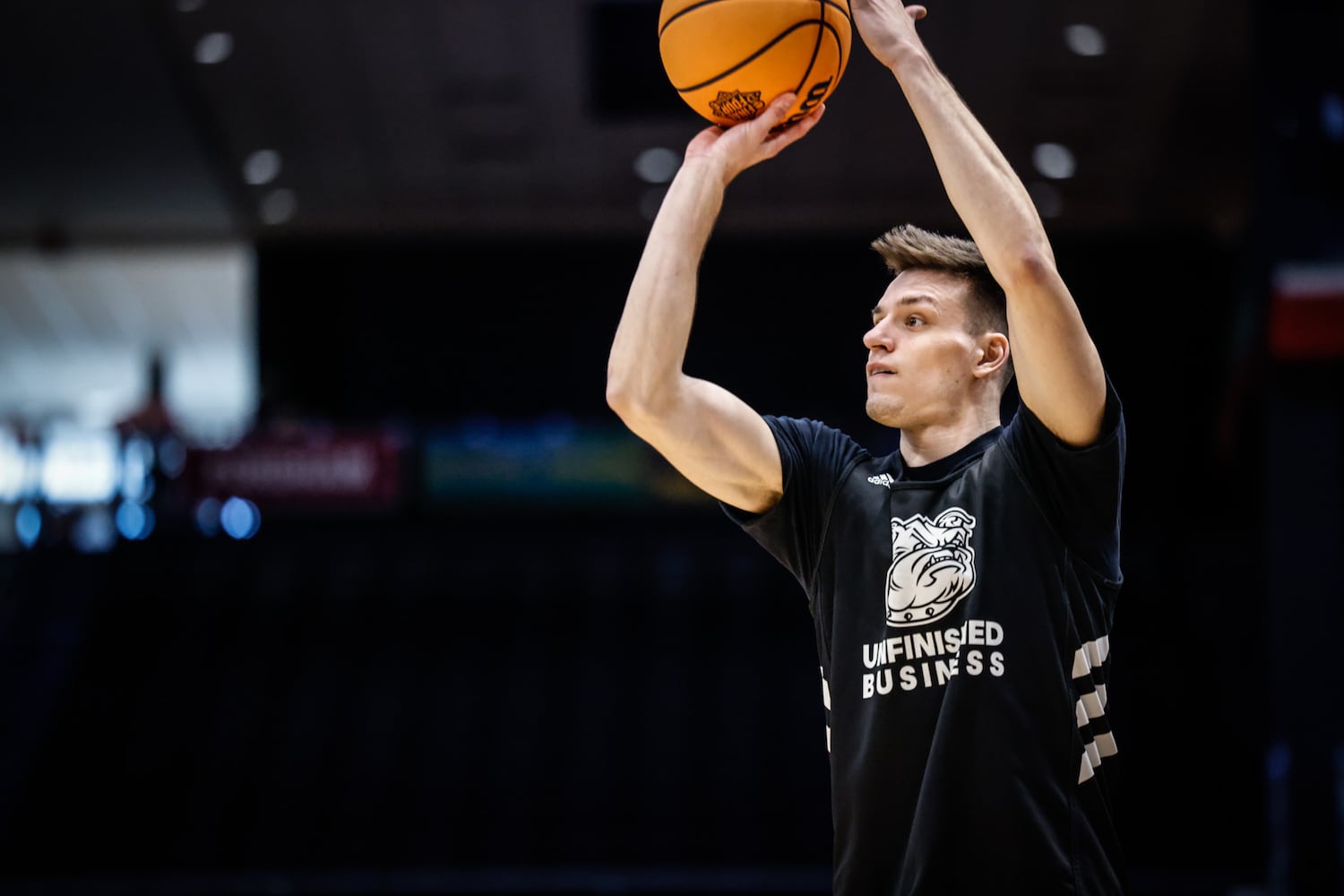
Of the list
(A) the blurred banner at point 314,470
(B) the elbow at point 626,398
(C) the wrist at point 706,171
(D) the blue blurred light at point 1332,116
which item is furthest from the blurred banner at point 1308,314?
(A) the blurred banner at point 314,470

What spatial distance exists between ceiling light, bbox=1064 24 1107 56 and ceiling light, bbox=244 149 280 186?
707 centimetres

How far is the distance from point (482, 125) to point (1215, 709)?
7.90 m

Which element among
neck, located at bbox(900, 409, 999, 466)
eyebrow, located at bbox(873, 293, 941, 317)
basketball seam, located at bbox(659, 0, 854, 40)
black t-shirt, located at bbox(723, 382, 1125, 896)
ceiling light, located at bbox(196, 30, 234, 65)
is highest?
ceiling light, located at bbox(196, 30, 234, 65)

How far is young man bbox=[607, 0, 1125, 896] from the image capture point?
2.12m

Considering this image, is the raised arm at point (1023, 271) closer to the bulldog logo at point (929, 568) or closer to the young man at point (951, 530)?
the young man at point (951, 530)

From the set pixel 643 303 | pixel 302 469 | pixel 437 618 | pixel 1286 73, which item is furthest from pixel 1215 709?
pixel 643 303

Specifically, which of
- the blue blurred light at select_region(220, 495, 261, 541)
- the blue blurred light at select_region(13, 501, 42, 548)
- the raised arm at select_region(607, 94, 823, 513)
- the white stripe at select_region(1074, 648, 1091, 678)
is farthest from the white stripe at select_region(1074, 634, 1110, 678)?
the blue blurred light at select_region(13, 501, 42, 548)

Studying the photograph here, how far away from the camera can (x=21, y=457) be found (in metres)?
11.7

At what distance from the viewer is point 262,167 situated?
1253 cm

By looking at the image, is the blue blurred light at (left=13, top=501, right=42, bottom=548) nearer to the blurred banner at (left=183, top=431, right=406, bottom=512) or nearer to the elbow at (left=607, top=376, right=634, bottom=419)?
the blurred banner at (left=183, top=431, right=406, bottom=512)

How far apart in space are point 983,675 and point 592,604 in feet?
30.6

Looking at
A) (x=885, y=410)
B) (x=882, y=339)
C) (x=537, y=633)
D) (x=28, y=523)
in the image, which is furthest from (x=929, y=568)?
→ (x=28, y=523)

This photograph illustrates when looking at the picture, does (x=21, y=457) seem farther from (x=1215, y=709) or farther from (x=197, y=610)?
(x=1215, y=709)

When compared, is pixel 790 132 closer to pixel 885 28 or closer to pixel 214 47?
pixel 885 28
